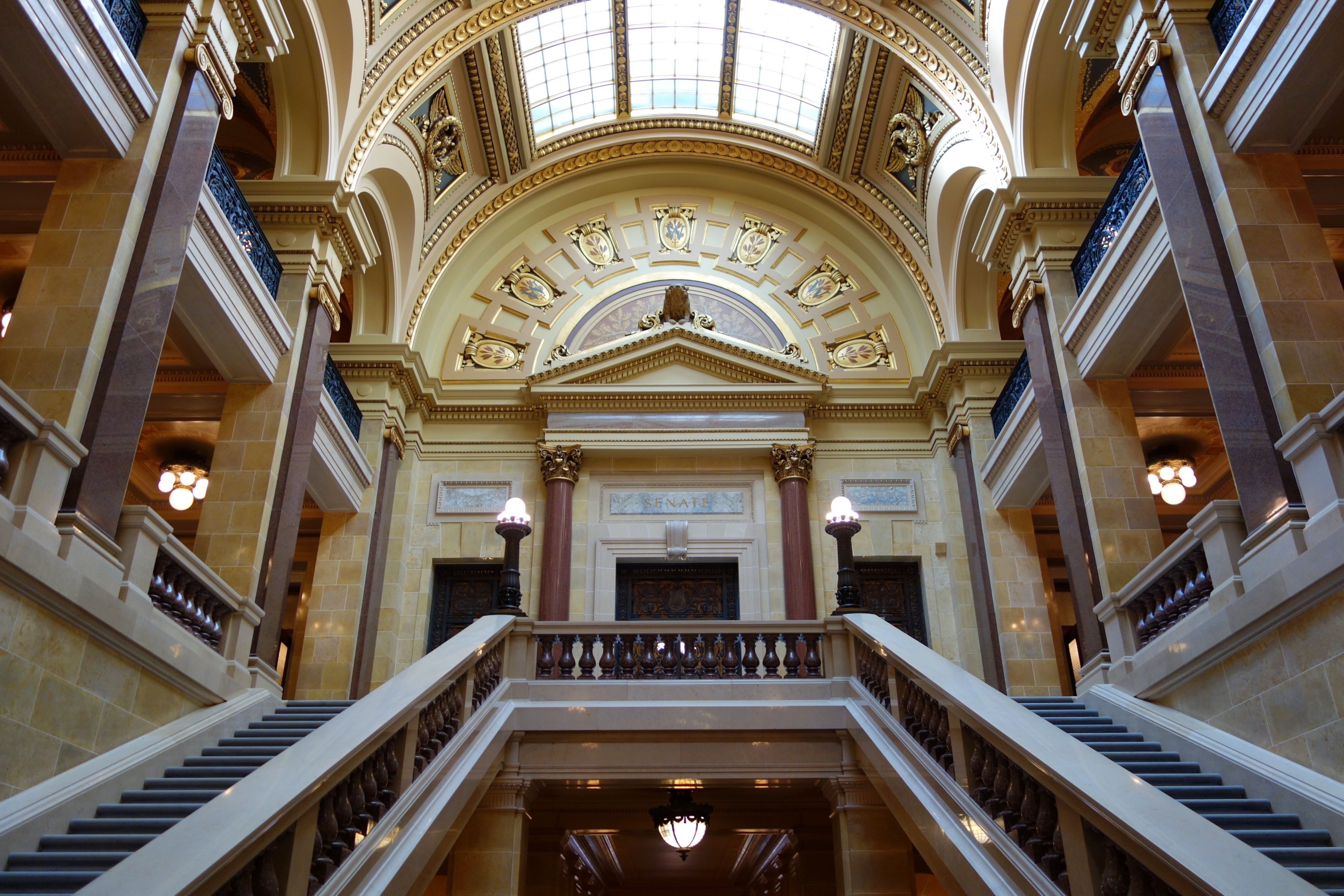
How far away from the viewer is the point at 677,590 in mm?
14438

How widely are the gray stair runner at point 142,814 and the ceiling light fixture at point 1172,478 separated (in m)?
10.2

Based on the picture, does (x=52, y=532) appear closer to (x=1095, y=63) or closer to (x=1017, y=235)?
(x=1017, y=235)

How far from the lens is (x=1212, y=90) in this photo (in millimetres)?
7656

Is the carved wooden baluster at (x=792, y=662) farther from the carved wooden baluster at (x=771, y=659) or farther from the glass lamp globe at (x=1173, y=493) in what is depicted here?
the glass lamp globe at (x=1173, y=493)

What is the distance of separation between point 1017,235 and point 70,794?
34.2 ft

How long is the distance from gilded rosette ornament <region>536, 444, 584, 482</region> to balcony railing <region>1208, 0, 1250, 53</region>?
30.9 ft

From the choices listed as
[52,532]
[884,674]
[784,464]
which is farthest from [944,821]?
[784,464]

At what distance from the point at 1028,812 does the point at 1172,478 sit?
374 inches

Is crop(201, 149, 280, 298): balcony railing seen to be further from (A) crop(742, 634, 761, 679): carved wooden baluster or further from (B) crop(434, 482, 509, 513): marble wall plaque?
(A) crop(742, 634, 761, 679): carved wooden baluster

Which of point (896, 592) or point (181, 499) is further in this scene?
point (896, 592)

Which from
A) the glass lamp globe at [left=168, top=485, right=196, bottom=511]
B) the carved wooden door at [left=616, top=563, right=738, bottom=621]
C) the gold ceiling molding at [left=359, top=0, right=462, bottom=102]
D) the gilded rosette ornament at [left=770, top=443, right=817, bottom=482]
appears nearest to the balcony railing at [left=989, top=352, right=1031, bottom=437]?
the gilded rosette ornament at [left=770, top=443, right=817, bottom=482]

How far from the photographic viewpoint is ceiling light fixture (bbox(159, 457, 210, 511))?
1218 centimetres

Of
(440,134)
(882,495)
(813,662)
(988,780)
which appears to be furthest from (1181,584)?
(440,134)

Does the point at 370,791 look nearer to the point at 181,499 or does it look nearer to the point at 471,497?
the point at 181,499
